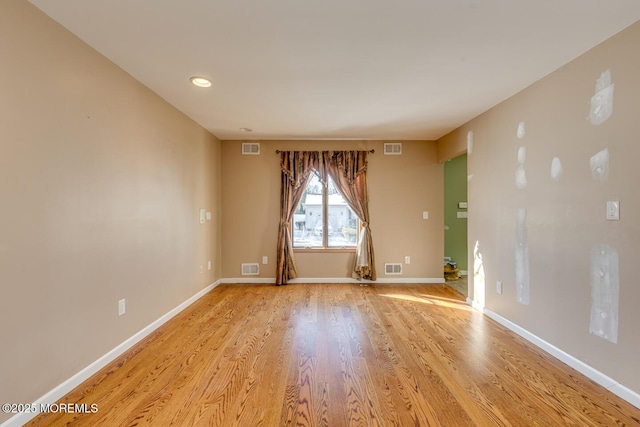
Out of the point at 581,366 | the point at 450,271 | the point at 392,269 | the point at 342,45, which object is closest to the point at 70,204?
the point at 342,45

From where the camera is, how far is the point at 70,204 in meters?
1.93

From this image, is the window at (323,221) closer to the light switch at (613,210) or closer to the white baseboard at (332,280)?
the white baseboard at (332,280)

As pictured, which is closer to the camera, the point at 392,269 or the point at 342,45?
the point at 342,45

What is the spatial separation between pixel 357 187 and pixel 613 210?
322cm

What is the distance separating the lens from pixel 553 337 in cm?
244

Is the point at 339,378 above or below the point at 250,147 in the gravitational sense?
below

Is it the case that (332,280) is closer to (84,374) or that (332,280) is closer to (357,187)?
(357,187)

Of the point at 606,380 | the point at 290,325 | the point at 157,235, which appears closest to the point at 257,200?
the point at 157,235

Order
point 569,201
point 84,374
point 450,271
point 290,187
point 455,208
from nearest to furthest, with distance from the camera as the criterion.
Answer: point 84,374 → point 569,201 → point 290,187 → point 450,271 → point 455,208

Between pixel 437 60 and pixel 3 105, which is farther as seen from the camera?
pixel 437 60

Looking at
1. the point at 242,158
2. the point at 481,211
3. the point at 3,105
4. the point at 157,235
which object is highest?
the point at 242,158

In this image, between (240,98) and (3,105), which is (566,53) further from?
(3,105)

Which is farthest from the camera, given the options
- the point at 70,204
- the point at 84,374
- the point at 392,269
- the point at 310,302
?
the point at 392,269

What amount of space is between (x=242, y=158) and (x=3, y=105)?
3.40m
